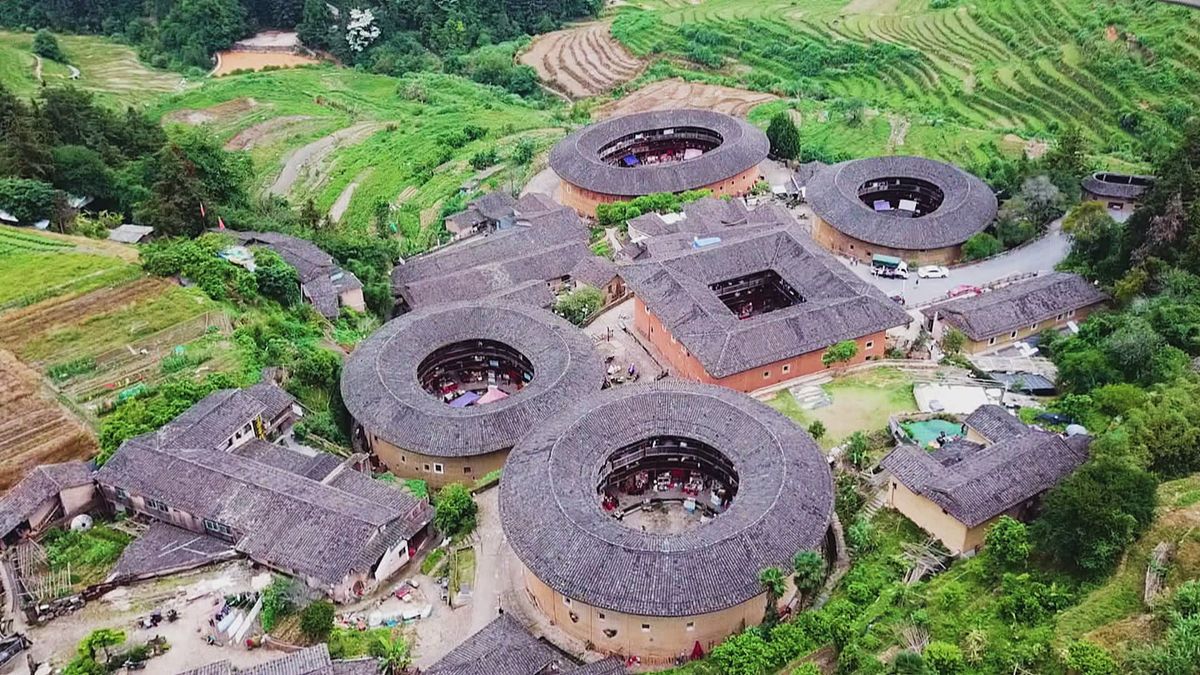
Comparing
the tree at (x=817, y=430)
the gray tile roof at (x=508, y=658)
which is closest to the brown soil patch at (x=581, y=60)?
the tree at (x=817, y=430)

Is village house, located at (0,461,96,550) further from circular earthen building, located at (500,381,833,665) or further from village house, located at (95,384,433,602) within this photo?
circular earthen building, located at (500,381,833,665)

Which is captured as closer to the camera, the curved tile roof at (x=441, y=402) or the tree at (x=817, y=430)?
the curved tile roof at (x=441, y=402)

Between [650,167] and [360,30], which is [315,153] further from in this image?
[650,167]

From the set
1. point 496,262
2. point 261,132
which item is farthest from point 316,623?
point 261,132

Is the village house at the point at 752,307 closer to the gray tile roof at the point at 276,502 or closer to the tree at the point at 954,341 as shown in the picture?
the tree at the point at 954,341

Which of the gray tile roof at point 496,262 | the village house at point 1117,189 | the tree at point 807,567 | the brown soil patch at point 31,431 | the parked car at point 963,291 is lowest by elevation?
the parked car at point 963,291

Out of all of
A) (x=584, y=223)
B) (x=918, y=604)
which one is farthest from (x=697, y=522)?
(x=584, y=223)

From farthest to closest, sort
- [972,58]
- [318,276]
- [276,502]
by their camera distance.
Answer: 1. [972,58]
2. [318,276]
3. [276,502]
